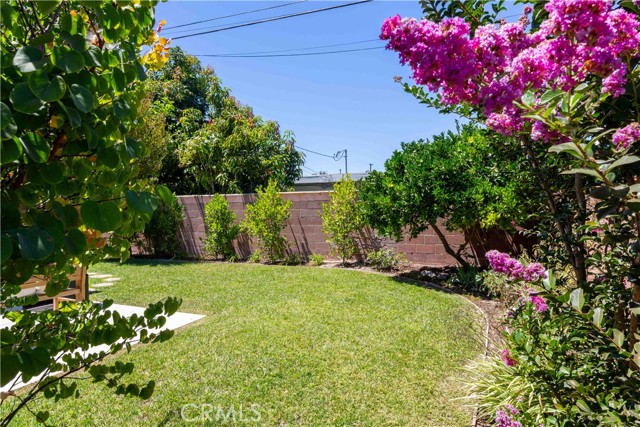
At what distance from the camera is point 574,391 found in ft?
5.44

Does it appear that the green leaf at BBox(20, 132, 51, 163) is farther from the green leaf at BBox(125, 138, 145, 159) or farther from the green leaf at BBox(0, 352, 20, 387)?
the green leaf at BBox(0, 352, 20, 387)

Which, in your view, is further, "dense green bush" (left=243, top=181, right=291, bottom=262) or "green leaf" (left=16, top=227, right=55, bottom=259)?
"dense green bush" (left=243, top=181, right=291, bottom=262)

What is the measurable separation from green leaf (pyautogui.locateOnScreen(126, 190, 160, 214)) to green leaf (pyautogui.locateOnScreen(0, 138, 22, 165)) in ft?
0.56

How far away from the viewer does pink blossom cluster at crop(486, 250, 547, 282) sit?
1717mm

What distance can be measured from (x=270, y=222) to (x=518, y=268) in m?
7.04

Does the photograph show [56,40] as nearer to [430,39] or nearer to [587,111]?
[430,39]

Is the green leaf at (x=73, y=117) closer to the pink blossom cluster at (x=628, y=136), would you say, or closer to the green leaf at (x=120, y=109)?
the green leaf at (x=120, y=109)

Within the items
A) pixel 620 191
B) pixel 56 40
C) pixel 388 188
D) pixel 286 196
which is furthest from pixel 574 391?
pixel 286 196

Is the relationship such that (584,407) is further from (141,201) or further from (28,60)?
(28,60)

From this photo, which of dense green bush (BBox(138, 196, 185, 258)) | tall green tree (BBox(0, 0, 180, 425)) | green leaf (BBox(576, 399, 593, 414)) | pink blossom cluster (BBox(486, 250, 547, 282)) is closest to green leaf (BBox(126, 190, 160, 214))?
tall green tree (BBox(0, 0, 180, 425))

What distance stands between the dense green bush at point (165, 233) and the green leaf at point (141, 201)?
31.8 feet

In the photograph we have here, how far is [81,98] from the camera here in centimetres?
66

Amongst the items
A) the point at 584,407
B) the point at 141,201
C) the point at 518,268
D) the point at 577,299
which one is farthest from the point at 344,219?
the point at 141,201

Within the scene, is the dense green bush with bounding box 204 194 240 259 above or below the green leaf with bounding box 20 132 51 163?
above
